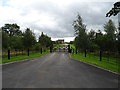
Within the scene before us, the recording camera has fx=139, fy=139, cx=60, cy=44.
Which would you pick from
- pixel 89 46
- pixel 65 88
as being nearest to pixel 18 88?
pixel 65 88

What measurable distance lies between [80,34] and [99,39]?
644 centimetres

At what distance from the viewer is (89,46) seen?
38562 mm

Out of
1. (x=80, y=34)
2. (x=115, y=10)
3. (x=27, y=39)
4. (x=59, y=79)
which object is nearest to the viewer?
(x=59, y=79)

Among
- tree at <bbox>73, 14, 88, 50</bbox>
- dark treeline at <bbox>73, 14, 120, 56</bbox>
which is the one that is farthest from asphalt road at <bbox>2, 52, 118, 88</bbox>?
tree at <bbox>73, 14, 88, 50</bbox>

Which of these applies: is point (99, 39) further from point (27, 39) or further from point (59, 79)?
point (59, 79)

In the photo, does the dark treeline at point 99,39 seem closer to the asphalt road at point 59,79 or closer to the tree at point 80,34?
the tree at point 80,34

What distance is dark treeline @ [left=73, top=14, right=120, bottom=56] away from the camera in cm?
3344

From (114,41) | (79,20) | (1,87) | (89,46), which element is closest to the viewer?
(1,87)

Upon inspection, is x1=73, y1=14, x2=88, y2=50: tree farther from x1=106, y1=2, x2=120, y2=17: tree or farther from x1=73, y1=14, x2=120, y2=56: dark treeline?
x1=106, y1=2, x2=120, y2=17: tree

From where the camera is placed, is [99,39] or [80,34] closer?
[99,39]

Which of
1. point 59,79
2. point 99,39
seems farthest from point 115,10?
point 99,39

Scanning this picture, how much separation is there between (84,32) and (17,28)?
65.8m

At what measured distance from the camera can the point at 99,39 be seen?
121ft

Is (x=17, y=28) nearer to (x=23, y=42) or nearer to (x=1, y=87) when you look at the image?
(x=23, y=42)
